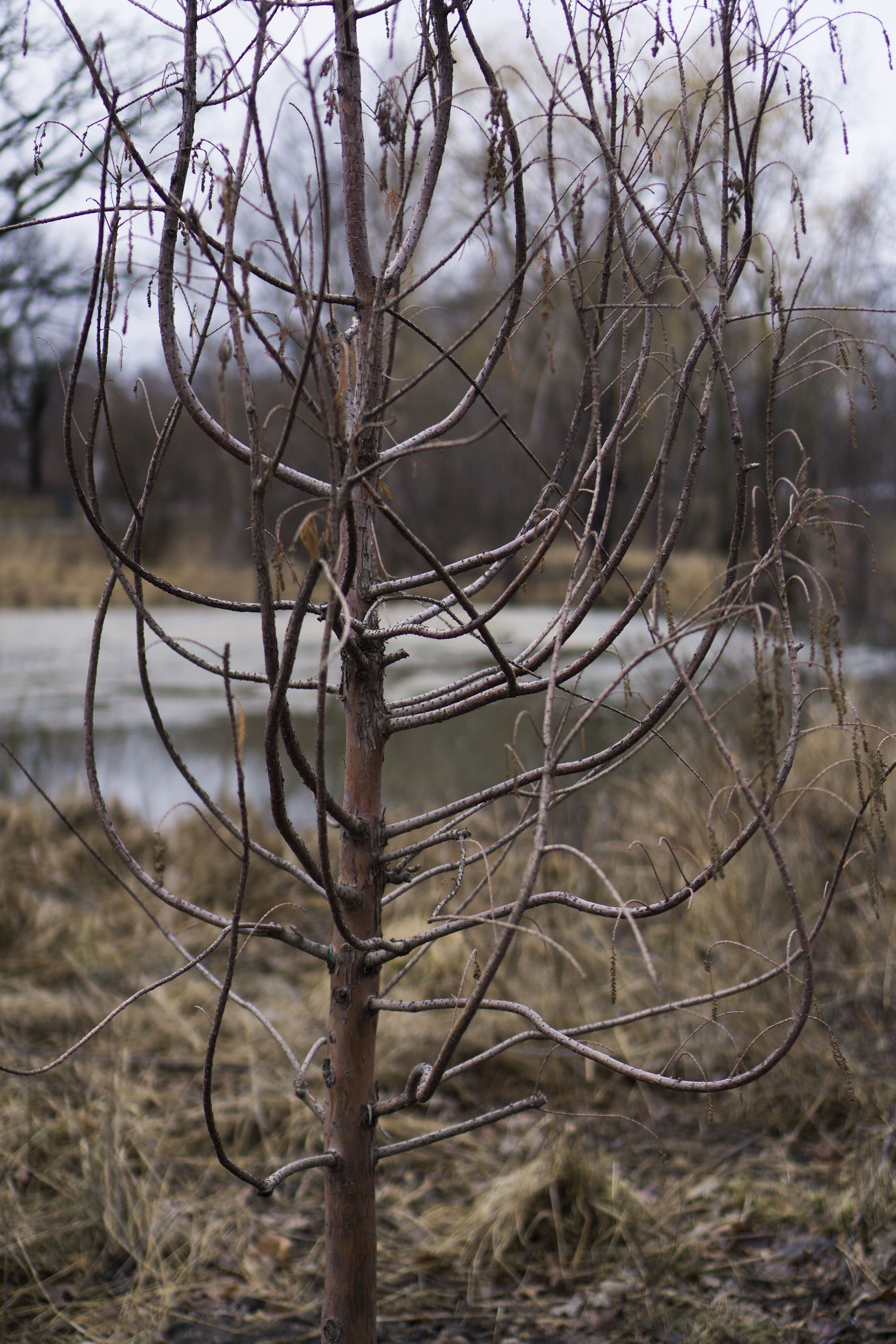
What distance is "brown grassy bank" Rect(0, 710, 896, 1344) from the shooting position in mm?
1836

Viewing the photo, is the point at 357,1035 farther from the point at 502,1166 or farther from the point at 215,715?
the point at 215,715

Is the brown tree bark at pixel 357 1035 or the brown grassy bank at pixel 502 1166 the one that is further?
the brown grassy bank at pixel 502 1166

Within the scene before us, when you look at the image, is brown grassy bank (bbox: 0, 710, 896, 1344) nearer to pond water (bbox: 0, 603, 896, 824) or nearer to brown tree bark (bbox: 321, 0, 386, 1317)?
brown tree bark (bbox: 321, 0, 386, 1317)

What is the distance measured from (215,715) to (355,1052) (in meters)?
7.41

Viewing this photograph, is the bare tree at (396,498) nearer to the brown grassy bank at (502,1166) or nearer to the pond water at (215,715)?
the brown grassy bank at (502,1166)

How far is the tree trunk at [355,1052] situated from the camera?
1271 millimetres

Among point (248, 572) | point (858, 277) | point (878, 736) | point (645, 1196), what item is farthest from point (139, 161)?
point (248, 572)

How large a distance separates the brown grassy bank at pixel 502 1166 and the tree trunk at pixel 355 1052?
28cm

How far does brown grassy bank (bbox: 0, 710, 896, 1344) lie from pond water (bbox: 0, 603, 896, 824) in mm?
1264

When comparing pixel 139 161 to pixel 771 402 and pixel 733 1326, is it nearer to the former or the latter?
pixel 771 402

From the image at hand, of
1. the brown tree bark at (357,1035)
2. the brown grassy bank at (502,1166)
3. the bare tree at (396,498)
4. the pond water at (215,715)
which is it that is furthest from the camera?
the pond water at (215,715)

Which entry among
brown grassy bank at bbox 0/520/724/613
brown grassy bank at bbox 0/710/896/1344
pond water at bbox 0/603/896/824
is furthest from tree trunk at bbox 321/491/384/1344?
brown grassy bank at bbox 0/520/724/613

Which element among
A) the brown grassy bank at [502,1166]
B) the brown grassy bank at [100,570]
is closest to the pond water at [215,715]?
the brown grassy bank at [100,570]

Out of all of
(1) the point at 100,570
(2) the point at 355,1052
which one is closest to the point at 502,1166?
(2) the point at 355,1052
